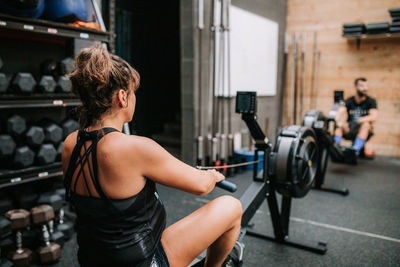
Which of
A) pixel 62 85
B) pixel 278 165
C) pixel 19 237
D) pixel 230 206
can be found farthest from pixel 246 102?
pixel 19 237

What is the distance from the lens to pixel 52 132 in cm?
249

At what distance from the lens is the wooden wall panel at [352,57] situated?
514cm

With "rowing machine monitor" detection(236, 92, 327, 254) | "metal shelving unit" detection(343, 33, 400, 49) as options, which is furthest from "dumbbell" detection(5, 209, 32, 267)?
"metal shelving unit" detection(343, 33, 400, 49)

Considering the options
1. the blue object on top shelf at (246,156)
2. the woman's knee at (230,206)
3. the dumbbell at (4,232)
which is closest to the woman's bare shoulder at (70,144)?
the woman's knee at (230,206)

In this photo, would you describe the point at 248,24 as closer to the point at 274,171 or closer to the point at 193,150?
the point at 193,150

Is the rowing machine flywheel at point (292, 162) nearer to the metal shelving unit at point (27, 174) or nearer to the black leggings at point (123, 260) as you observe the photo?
the black leggings at point (123, 260)

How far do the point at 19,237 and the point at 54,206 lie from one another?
351 mm

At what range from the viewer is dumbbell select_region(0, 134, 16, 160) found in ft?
7.22

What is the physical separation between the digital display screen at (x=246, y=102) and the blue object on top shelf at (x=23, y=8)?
1480 millimetres

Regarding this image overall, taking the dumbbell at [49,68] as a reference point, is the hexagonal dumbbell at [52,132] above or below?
below

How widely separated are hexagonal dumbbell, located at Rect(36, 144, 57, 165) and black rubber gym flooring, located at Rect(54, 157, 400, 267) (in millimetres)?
650

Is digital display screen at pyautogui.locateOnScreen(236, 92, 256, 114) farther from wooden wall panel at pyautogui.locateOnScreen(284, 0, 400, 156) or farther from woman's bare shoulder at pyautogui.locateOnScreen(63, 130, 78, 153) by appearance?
wooden wall panel at pyautogui.locateOnScreen(284, 0, 400, 156)

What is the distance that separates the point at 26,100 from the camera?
2.26 metres

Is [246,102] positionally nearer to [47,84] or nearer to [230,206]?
[230,206]
